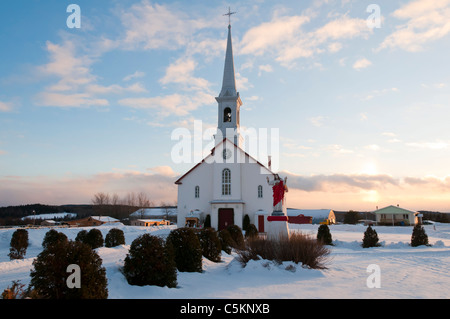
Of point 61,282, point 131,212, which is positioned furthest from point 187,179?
point 131,212

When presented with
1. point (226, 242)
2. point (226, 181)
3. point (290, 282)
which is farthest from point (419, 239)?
point (226, 181)

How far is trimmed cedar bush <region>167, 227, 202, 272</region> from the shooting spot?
10305 millimetres

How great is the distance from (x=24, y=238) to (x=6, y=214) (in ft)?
392

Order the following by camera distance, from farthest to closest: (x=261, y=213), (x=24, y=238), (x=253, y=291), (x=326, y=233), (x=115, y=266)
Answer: (x=261, y=213), (x=326, y=233), (x=24, y=238), (x=115, y=266), (x=253, y=291)

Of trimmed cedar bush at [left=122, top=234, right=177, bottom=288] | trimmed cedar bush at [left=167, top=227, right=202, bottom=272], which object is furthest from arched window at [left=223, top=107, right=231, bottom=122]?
trimmed cedar bush at [left=122, top=234, right=177, bottom=288]

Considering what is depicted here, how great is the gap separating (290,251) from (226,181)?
21.2 meters

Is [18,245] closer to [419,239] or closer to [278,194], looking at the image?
[278,194]

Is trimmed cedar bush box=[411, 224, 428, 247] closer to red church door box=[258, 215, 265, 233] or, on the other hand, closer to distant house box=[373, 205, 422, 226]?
red church door box=[258, 215, 265, 233]

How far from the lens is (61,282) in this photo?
19.8ft

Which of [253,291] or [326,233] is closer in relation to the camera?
[253,291]

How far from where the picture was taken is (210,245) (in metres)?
13.0

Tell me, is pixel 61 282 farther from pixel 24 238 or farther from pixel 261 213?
pixel 261 213

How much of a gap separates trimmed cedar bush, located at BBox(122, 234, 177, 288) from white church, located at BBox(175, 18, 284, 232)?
22.7 m

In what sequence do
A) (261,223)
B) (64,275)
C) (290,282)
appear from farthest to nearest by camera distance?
(261,223)
(290,282)
(64,275)
